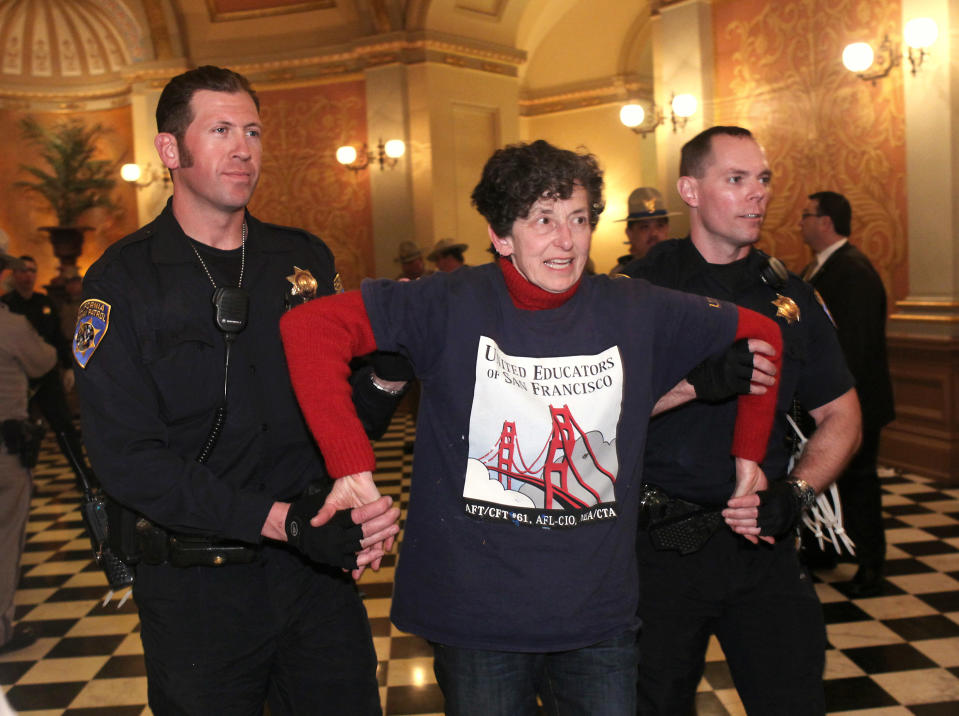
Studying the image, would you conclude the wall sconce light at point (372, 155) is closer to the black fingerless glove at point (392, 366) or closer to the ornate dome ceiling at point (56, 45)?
the ornate dome ceiling at point (56, 45)

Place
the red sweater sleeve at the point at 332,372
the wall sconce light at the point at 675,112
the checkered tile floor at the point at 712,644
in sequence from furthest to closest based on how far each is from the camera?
the wall sconce light at the point at 675,112 < the checkered tile floor at the point at 712,644 < the red sweater sleeve at the point at 332,372

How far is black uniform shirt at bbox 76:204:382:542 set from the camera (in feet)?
6.07

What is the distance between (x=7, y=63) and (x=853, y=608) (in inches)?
562

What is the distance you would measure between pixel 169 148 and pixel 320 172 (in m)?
10.3

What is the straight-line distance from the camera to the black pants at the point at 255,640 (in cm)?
192

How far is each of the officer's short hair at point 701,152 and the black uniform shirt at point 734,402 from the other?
0.27 metres

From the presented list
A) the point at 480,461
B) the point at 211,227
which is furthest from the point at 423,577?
the point at 211,227

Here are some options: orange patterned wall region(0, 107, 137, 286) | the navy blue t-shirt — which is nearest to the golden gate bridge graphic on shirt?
the navy blue t-shirt

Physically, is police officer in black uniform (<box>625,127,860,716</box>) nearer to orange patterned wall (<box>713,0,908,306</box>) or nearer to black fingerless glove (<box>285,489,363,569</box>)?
black fingerless glove (<box>285,489,363,569</box>)

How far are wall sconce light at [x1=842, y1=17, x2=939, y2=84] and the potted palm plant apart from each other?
10.7 metres

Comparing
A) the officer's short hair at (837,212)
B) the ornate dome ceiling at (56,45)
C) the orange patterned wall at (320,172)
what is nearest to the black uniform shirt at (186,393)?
the officer's short hair at (837,212)

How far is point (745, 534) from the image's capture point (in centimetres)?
206

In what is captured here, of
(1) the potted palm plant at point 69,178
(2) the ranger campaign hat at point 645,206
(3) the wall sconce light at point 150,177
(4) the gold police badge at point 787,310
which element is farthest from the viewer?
(1) the potted palm plant at point 69,178

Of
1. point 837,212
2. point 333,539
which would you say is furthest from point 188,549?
point 837,212
